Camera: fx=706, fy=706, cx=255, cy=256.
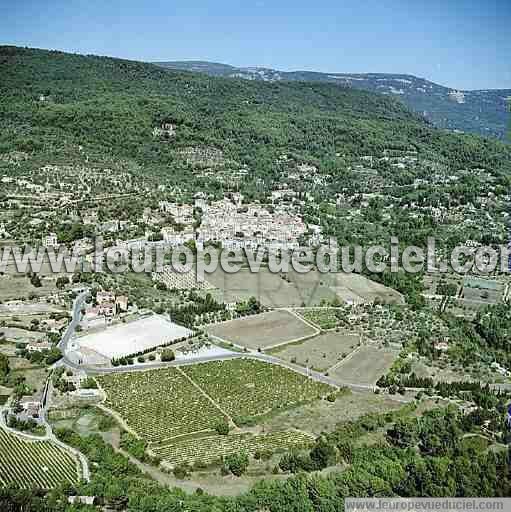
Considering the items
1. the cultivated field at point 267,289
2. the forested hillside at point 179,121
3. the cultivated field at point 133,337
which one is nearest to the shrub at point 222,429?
the cultivated field at point 133,337

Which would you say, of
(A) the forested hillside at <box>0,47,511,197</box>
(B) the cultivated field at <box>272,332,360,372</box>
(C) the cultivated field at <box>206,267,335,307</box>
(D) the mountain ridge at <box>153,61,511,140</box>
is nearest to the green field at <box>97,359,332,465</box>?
(B) the cultivated field at <box>272,332,360,372</box>

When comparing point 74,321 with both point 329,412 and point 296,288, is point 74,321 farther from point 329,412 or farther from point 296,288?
point 329,412

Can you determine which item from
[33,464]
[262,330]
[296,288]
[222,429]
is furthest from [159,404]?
[296,288]

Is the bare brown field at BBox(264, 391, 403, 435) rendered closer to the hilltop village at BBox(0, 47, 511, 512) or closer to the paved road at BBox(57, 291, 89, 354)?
the hilltop village at BBox(0, 47, 511, 512)

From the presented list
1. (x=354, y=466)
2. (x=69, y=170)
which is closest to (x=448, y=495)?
(x=354, y=466)

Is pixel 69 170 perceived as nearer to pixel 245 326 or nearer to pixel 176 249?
pixel 176 249
